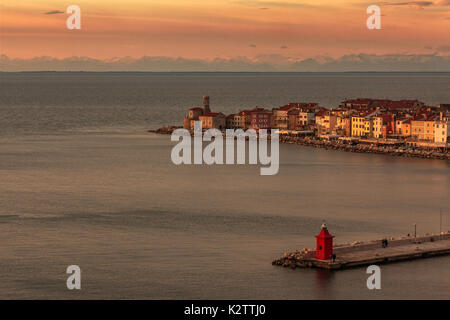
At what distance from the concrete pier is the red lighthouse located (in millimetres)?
134

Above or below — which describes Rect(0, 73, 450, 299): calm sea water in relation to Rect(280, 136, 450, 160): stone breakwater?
below

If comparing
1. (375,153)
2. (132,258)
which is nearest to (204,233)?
(132,258)

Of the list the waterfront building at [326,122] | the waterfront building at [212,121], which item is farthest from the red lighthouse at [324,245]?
the waterfront building at [212,121]

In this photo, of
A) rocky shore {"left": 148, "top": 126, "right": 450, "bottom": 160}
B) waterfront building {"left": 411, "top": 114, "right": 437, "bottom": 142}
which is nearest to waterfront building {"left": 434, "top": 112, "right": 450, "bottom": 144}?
waterfront building {"left": 411, "top": 114, "right": 437, "bottom": 142}

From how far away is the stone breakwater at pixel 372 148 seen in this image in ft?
149

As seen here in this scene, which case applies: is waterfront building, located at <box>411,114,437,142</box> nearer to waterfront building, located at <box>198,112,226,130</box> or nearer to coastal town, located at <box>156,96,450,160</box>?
coastal town, located at <box>156,96,450,160</box>

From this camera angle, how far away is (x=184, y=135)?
58031mm

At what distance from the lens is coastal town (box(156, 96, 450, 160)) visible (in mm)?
49344

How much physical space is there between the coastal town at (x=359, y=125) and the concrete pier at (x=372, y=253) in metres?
23.3

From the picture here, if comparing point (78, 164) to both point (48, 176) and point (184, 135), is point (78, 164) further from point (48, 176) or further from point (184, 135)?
point (184, 135)

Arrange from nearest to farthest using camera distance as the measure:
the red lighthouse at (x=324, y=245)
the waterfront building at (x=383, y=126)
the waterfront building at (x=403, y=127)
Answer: the red lighthouse at (x=324, y=245) → the waterfront building at (x=403, y=127) → the waterfront building at (x=383, y=126)

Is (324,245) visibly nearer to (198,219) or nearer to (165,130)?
(198,219)

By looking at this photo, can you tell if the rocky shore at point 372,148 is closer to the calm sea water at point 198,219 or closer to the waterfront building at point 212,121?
the calm sea water at point 198,219
